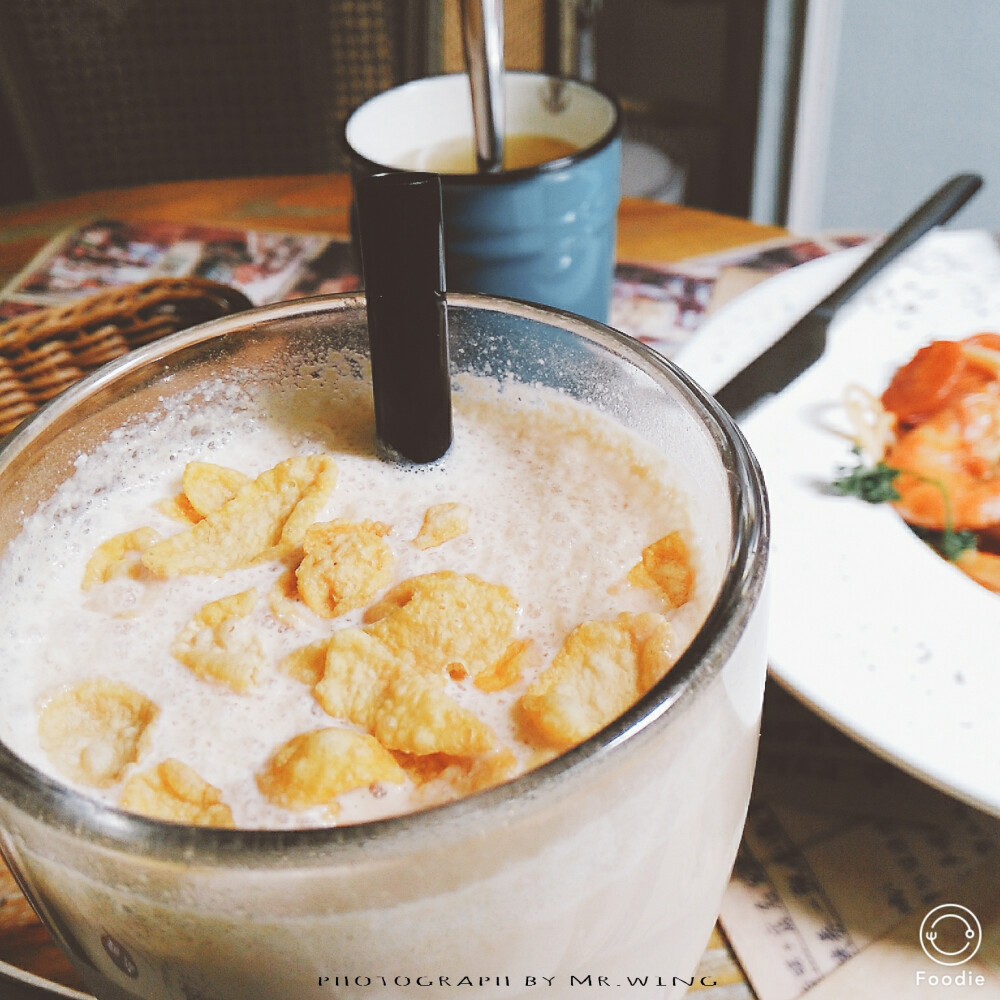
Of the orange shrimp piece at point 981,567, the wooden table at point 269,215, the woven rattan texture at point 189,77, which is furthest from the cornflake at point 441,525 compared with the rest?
the woven rattan texture at point 189,77

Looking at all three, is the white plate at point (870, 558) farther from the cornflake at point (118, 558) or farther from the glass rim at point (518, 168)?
the cornflake at point (118, 558)

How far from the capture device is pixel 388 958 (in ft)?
1.02

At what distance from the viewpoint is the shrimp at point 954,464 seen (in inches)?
33.4

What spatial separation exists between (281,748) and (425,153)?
27.2 inches

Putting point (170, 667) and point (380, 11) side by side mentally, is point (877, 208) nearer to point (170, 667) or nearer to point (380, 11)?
point (380, 11)

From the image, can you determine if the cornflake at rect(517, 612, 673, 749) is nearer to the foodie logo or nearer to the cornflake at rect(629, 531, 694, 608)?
the cornflake at rect(629, 531, 694, 608)

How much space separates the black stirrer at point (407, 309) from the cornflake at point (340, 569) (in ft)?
0.21

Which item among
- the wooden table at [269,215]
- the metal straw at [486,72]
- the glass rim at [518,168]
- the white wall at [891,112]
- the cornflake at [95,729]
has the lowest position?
the white wall at [891,112]

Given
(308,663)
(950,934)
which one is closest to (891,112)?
(950,934)

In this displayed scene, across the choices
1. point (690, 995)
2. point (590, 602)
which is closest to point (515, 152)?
point (590, 602)

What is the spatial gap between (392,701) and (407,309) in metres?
0.18

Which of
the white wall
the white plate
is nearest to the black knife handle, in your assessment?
the white plate

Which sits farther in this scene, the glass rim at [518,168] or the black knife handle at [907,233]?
the black knife handle at [907,233]

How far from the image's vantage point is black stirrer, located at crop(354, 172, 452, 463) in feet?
1.38
